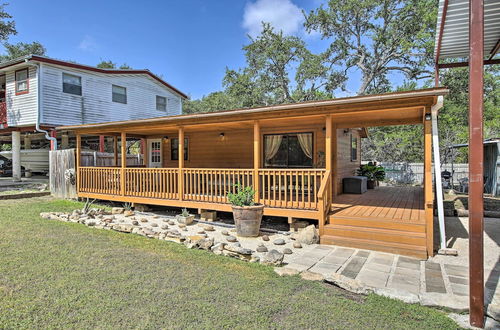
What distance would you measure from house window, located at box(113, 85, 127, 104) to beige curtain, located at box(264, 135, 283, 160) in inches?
401

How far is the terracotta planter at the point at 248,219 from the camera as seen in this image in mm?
5961

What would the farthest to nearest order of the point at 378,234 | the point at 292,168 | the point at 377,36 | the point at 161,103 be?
the point at 377,36 < the point at 161,103 < the point at 292,168 < the point at 378,234

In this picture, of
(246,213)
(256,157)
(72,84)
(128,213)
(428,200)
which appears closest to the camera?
(428,200)

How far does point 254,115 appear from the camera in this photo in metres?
6.44

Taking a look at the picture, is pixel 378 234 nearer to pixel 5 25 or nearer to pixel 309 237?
pixel 309 237

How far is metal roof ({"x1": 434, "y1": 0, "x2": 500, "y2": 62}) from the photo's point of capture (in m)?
5.01

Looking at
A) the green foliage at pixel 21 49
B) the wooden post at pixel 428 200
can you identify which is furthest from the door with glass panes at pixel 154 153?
the green foliage at pixel 21 49

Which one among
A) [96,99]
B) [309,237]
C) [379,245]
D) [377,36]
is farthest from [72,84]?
[377,36]

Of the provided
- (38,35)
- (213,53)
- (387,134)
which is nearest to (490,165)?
(387,134)

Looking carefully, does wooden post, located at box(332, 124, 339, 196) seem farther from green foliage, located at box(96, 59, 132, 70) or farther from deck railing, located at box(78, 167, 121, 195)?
green foliage, located at box(96, 59, 132, 70)

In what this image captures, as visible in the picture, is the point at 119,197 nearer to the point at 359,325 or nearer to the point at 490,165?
the point at 359,325

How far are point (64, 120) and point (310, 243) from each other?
12898 mm

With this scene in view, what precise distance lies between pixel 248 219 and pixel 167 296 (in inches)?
112

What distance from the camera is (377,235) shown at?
5141 millimetres
